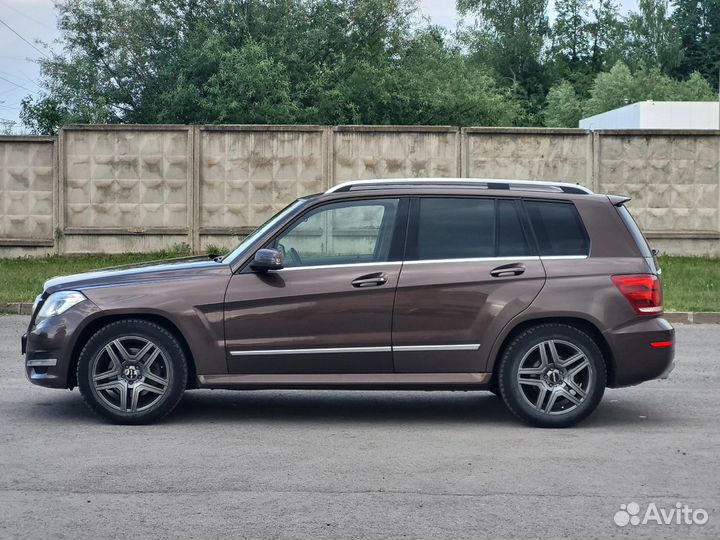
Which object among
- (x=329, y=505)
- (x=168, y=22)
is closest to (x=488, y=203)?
(x=329, y=505)

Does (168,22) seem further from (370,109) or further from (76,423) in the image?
→ (76,423)

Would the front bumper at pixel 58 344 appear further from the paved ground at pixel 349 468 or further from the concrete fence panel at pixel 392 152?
the concrete fence panel at pixel 392 152

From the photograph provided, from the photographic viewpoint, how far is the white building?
1901 inches

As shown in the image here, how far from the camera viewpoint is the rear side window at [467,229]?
8141 mm

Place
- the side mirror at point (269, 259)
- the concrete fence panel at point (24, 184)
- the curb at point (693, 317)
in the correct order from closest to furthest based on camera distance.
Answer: the side mirror at point (269, 259), the curb at point (693, 317), the concrete fence panel at point (24, 184)

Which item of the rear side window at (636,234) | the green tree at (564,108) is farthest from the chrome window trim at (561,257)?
the green tree at (564,108)

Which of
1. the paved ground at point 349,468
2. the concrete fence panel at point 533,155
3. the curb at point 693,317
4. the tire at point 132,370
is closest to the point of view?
the paved ground at point 349,468

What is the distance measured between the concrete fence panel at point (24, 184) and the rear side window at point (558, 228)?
15910 millimetres

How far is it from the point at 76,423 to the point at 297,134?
14.8 m

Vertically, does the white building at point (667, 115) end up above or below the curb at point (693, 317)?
above

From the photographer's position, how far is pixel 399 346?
795cm

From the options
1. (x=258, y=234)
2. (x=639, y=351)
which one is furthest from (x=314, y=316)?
(x=639, y=351)

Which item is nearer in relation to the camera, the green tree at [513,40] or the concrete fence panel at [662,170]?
the concrete fence panel at [662,170]

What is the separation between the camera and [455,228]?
8195 mm
